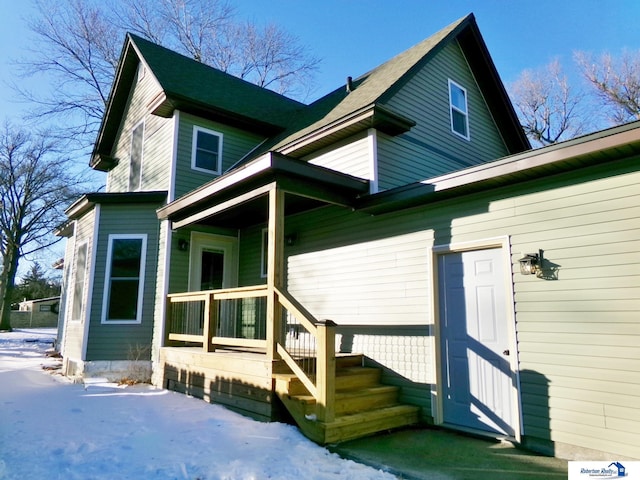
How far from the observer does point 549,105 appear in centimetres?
2234

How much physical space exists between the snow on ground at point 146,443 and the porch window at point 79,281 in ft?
9.15

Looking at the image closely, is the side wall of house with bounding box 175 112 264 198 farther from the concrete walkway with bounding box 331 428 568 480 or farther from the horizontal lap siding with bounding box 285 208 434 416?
the concrete walkway with bounding box 331 428 568 480

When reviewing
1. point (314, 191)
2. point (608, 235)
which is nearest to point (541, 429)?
point (608, 235)

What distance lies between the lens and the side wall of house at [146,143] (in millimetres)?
9055

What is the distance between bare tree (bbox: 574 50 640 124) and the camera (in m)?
19.3

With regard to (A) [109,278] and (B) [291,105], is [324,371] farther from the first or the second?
(B) [291,105]

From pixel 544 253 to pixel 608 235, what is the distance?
601 mm

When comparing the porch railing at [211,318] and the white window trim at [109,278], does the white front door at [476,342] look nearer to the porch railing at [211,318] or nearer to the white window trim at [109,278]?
the porch railing at [211,318]

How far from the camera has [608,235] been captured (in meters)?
4.09

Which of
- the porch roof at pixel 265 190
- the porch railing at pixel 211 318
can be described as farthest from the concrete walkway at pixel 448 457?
the porch roof at pixel 265 190

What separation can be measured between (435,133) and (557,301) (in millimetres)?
4780

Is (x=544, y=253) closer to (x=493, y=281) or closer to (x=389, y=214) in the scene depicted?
(x=493, y=281)

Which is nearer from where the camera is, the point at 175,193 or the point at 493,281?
the point at 493,281

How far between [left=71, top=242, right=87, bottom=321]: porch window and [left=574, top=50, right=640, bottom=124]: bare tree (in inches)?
827
